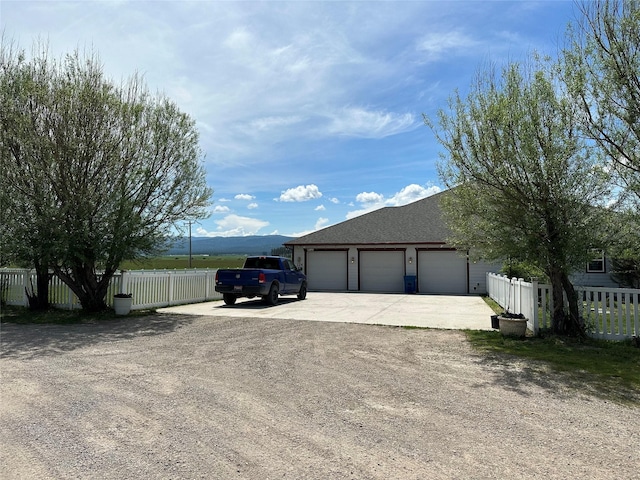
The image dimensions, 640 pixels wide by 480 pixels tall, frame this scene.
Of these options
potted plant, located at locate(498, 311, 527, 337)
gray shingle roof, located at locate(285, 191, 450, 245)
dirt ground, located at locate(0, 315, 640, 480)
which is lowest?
dirt ground, located at locate(0, 315, 640, 480)

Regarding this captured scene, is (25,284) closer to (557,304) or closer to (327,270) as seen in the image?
(327,270)

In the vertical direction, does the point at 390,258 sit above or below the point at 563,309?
above

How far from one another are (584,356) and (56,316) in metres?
13.1

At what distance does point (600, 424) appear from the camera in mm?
4422

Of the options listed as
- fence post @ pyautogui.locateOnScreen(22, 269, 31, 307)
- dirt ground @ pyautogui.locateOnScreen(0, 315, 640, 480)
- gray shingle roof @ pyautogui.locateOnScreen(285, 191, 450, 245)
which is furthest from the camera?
gray shingle roof @ pyautogui.locateOnScreen(285, 191, 450, 245)

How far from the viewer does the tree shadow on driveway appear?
26.5 feet

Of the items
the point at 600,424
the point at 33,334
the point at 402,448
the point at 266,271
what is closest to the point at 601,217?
the point at 600,424

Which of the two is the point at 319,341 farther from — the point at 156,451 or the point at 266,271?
the point at 266,271

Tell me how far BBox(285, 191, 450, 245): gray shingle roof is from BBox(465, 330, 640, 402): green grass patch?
A: 1313 centimetres

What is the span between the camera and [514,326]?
9.28 meters

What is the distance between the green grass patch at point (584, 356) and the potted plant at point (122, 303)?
954cm

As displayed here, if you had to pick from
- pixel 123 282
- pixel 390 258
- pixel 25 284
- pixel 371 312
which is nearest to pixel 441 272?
pixel 390 258

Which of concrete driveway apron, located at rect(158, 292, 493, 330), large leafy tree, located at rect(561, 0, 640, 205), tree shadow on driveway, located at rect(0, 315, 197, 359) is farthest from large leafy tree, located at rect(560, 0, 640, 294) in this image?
tree shadow on driveway, located at rect(0, 315, 197, 359)

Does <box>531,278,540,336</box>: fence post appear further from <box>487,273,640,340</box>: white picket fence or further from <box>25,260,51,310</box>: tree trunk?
<box>25,260,51,310</box>: tree trunk
